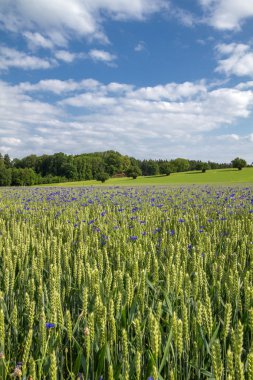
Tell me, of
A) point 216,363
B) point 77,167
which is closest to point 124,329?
point 216,363

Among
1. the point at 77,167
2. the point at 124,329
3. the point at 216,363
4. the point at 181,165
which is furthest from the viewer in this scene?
the point at 181,165

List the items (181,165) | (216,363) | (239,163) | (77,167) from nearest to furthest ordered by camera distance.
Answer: (216,363) < (239,163) < (77,167) < (181,165)

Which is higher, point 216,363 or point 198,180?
point 216,363

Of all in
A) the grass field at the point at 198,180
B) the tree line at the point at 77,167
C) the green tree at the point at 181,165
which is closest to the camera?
the grass field at the point at 198,180

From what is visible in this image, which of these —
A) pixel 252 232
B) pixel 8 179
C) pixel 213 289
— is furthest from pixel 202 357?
pixel 8 179

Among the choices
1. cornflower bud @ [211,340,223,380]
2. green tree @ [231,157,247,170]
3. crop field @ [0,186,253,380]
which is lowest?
crop field @ [0,186,253,380]

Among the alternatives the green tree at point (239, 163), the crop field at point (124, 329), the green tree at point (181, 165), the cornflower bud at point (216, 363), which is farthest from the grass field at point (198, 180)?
the green tree at point (181, 165)

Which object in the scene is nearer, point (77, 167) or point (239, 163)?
point (239, 163)

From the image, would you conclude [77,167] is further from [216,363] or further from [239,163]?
[216,363]

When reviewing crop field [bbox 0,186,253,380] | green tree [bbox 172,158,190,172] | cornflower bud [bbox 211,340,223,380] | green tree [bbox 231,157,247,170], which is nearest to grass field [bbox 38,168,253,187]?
green tree [bbox 231,157,247,170]

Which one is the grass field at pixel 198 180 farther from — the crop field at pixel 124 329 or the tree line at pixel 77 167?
the crop field at pixel 124 329

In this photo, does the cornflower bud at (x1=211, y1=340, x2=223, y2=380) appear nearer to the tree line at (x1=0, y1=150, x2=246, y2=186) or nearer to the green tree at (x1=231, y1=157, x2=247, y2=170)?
the tree line at (x1=0, y1=150, x2=246, y2=186)

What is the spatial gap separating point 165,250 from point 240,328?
2847 mm

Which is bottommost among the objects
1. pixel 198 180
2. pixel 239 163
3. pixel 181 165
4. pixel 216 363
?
pixel 198 180
